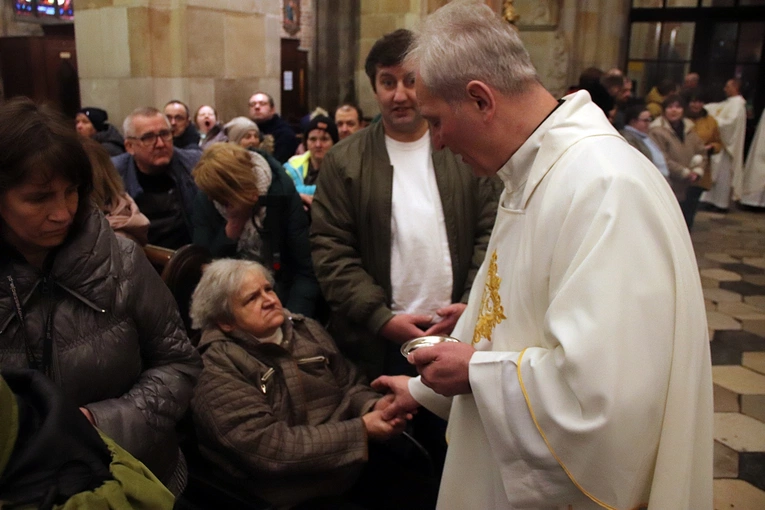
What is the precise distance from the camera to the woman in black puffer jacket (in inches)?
59.3

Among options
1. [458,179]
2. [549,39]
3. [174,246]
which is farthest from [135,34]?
[549,39]

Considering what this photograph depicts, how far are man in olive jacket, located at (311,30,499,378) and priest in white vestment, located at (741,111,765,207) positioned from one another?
870 cm

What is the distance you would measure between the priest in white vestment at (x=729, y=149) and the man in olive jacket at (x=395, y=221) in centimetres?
831

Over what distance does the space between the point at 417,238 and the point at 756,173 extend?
29.5 feet

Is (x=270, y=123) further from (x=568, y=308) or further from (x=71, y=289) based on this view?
(x=568, y=308)

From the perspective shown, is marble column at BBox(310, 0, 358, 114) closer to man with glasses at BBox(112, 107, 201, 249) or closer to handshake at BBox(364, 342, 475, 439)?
man with glasses at BBox(112, 107, 201, 249)

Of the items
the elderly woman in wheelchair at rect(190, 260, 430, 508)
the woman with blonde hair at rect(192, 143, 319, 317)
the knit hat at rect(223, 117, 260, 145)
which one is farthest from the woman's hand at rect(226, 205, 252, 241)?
the knit hat at rect(223, 117, 260, 145)

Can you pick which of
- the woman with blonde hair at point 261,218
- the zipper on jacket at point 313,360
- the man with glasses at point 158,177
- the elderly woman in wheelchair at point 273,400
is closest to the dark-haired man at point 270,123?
the man with glasses at point 158,177

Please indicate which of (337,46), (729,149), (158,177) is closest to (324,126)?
(158,177)

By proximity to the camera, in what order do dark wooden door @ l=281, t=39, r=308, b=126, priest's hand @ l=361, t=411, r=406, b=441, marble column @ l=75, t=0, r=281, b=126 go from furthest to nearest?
dark wooden door @ l=281, t=39, r=308, b=126 < marble column @ l=75, t=0, r=281, b=126 < priest's hand @ l=361, t=411, r=406, b=441

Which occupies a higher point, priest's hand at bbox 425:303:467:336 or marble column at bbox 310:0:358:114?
marble column at bbox 310:0:358:114

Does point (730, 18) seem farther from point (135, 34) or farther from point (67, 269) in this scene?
point (67, 269)

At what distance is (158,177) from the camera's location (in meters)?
3.48

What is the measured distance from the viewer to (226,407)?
6.86ft
